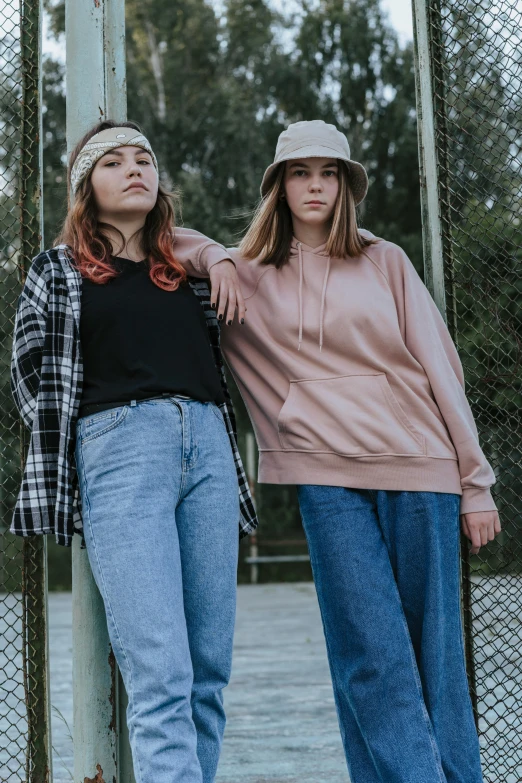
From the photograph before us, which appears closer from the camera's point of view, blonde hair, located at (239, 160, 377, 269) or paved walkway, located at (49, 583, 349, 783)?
blonde hair, located at (239, 160, 377, 269)

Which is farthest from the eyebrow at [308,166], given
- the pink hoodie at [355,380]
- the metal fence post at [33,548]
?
the metal fence post at [33,548]

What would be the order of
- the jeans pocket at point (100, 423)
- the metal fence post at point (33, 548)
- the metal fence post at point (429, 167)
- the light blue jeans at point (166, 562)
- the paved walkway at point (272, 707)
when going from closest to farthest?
the light blue jeans at point (166, 562), the jeans pocket at point (100, 423), the metal fence post at point (33, 548), the metal fence post at point (429, 167), the paved walkway at point (272, 707)

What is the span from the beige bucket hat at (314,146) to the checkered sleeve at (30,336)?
749 mm

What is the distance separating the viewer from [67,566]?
593 inches

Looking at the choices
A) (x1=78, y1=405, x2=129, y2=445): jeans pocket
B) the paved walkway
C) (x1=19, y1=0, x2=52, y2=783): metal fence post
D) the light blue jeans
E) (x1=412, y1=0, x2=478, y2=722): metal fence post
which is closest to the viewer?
the light blue jeans

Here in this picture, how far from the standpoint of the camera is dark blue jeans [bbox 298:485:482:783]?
250cm

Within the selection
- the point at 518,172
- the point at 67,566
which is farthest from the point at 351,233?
the point at 67,566

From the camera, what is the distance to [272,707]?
5.07m

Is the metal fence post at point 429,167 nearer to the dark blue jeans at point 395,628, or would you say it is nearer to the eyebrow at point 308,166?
the eyebrow at point 308,166

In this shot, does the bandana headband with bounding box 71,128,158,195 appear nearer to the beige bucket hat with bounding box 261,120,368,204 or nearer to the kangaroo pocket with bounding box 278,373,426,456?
the beige bucket hat with bounding box 261,120,368,204

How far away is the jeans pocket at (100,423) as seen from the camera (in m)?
2.31

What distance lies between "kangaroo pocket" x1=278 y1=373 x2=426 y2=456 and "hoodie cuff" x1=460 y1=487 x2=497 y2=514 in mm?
193

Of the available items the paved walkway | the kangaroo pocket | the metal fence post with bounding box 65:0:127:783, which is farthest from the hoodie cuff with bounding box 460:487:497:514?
the paved walkway

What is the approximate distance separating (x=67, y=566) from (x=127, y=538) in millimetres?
13350
